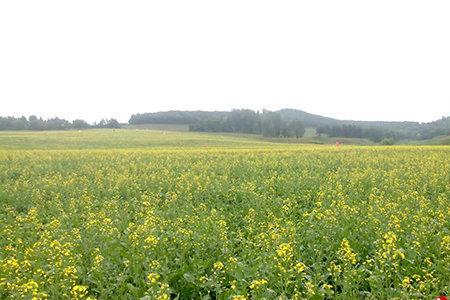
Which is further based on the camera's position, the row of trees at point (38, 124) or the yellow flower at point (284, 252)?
the row of trees at point (38, 124)

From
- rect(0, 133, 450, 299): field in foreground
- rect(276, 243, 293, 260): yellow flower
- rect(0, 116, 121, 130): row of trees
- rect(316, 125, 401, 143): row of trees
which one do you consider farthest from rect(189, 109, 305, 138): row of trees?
rect(276, 243, 293, 260): yellow flower

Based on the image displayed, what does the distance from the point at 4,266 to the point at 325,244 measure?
522cm

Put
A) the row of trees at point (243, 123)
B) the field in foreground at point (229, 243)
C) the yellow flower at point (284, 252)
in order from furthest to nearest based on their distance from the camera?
the row of trees at point (243, 123), the yellow flower at point (284, 252), the field in foreground at point (229, 243)

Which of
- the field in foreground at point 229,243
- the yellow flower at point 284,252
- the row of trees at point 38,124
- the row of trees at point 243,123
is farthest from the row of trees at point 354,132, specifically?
the yellow flower at point 284,252

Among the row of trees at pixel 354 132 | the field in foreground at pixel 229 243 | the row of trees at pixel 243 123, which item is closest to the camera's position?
the field in foreground at pixel 229 243

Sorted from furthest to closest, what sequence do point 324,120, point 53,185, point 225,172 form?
point 324,120, point 225,172, point 53,185

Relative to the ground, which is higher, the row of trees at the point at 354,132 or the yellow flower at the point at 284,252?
the yellow flower at the point at 284,252

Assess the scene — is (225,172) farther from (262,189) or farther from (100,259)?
(100,259)

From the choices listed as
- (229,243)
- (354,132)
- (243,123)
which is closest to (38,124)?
(243,123)

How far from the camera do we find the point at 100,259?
6.40 meters

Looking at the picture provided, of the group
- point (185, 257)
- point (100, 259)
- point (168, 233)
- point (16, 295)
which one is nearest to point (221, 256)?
point (185, 257)

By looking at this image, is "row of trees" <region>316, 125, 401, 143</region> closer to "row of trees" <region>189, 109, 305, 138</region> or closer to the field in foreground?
"row of trees" <region>189, 109, 305, 138</region>

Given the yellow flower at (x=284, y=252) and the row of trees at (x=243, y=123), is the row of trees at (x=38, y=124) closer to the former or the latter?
the row of trees at (x=243, y=123)

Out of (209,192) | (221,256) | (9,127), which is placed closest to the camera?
(221,256)
